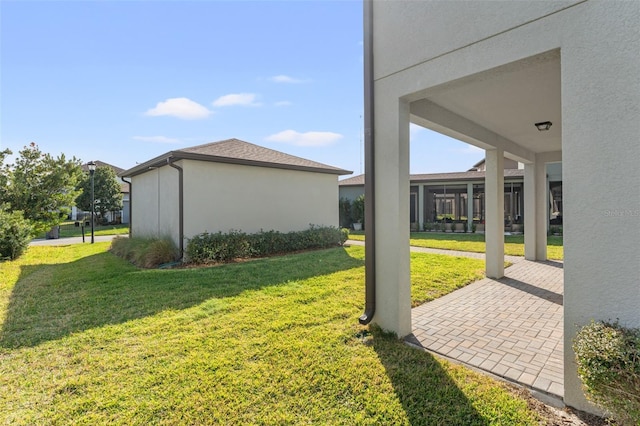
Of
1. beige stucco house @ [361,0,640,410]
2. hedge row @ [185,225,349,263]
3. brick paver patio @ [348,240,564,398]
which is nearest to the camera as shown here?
beige stucco house @ [361,0,640,410]

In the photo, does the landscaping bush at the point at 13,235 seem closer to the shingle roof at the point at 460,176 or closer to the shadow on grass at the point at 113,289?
the shadow on grass at the point at 113,289

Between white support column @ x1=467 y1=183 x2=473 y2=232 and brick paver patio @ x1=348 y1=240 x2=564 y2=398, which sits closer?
brick paver patio @ x1=348 y1=240 x2=564 y2=398

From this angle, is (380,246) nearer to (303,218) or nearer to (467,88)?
(467,88)

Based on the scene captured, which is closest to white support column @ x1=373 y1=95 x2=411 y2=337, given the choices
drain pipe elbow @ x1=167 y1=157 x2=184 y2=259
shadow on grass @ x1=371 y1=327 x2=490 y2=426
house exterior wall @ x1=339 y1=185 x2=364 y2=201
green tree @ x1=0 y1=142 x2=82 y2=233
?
shadow on grass @ x1=371 y1=327 x2=490 y2=426

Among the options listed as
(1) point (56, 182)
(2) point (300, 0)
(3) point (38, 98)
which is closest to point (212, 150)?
(2) point (300, 0)

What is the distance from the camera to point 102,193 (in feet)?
83.9

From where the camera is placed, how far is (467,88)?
4.03 m

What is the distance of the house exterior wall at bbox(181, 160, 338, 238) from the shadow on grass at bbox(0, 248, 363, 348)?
217 centimetres

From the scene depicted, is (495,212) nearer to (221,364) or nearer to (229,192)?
(221,364)

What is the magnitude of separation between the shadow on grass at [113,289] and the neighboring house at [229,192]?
2135mm

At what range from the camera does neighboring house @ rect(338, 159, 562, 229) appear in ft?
58.0

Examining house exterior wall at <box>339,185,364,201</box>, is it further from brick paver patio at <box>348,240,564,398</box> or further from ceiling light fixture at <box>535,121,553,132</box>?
ceiling light fixture at <box>535,121,553,132</box>

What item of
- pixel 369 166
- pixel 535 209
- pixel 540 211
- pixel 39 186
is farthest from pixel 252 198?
pixel 540 211

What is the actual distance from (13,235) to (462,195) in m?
23.1
